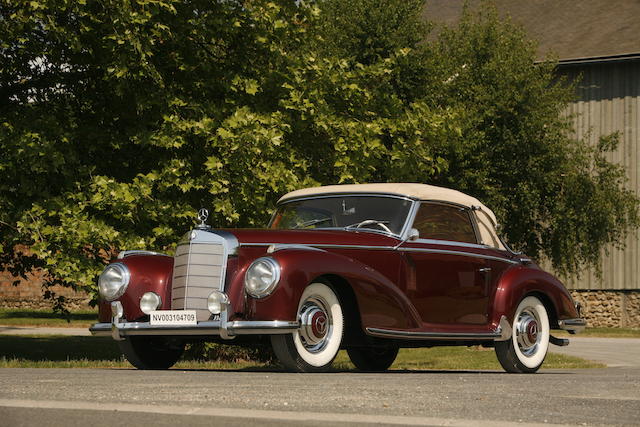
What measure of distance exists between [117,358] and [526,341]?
864 centimetres

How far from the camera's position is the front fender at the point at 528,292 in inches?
414

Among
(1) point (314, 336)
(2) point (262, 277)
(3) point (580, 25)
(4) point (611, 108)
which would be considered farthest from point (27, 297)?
(2) point (262, 277)

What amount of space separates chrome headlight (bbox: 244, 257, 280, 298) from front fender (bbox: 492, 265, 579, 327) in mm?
3077

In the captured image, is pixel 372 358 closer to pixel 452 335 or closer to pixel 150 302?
pixel 452 335

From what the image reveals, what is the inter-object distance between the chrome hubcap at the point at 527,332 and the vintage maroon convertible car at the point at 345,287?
0.04ft

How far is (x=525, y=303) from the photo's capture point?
1088 centimetres

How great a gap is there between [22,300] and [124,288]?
28.4 meters

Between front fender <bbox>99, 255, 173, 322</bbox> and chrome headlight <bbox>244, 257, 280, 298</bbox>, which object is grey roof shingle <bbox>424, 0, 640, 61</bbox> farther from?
chrome headlight <bbox>244, 257, 280, 298</bbox>

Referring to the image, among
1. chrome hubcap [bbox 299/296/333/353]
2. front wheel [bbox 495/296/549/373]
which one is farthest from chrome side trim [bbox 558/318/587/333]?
chrome hubcap [bbox 299/296/333/353]

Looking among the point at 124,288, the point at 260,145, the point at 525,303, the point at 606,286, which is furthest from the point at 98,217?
the point at 606,286

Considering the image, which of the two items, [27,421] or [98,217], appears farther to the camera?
[98,217]

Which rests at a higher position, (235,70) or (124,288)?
(235,70)

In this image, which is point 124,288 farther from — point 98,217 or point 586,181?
point 586,181

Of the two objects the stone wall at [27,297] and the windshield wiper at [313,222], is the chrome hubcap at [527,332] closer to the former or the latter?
the windshield wiper at [313,222]
